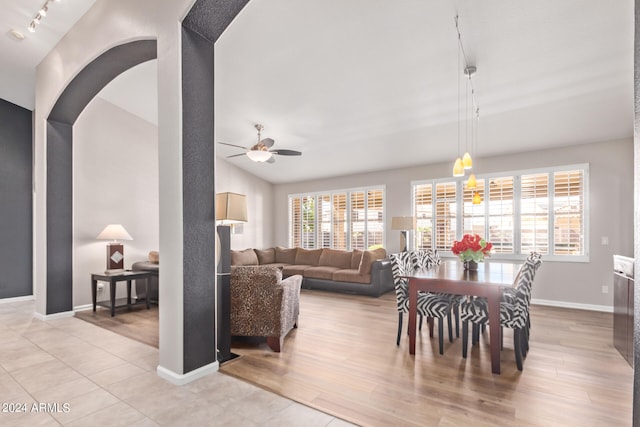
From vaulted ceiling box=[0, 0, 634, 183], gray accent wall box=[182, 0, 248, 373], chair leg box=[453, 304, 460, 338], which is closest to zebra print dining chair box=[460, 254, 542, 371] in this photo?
chair leg box=[453, 304, 460, 338]

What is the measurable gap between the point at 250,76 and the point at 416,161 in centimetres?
383

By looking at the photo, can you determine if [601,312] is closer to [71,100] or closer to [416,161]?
[416,161]

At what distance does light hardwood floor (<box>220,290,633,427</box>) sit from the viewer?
2215mm

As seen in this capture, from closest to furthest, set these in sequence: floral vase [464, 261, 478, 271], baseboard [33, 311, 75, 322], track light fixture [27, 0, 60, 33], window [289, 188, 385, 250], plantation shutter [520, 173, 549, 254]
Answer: track light fixture [27, 0, 60, 33] → floral vase [464, 261, 478, 271] → baseboard [33, 311, 75, 322] → plantation shutter [520, 173, 549, 254] → window [289, 188, 385, 250]

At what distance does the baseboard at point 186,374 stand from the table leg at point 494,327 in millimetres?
2449

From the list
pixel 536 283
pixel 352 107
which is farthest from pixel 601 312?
pixel 352 107

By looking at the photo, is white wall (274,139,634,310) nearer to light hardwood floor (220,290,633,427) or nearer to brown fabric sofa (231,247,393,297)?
light hardwood floor (220,290,633,427)

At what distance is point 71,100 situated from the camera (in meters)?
4.49

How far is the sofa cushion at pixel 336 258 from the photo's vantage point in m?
7.27

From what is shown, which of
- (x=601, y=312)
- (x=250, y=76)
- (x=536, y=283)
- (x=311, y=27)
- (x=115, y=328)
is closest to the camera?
(x=311, y=27)

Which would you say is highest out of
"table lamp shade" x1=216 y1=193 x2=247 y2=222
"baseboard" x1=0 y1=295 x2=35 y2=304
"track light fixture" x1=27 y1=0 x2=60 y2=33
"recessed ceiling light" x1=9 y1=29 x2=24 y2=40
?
"recessed ceiling light" x1=9 y1=29 x2=24 y2=40

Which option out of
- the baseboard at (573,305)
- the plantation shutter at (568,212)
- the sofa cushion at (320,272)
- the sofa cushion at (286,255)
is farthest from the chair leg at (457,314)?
the sofa cushion at (286,255)

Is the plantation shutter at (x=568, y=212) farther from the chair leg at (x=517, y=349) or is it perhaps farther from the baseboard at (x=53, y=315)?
the baseboard at (x=53, y=315)

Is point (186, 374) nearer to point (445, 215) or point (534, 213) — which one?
point (445, 215)
